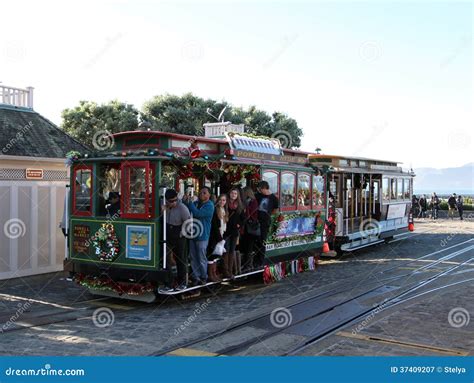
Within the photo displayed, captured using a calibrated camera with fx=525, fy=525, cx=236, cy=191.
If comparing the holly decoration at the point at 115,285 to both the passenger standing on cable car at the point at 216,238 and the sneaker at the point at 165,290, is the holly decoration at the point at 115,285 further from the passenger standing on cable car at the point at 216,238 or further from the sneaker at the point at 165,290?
the passenger standing on cable car at the point at 216,238

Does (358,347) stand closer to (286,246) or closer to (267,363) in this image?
(267,363)

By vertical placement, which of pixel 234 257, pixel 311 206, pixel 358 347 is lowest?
pixel 358 347

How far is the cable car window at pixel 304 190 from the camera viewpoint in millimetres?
13914

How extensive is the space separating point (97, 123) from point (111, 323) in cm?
2690

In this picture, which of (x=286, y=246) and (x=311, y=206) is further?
(x=311, y=206)

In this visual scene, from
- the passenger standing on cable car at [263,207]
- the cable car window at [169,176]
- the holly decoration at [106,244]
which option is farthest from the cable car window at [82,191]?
the passenger standing on cable car at [263,207]

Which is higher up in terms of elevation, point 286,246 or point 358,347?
point 286,246

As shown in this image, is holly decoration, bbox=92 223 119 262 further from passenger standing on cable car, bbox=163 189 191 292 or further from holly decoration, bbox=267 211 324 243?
holly decoration, bbox=267 211 324 243

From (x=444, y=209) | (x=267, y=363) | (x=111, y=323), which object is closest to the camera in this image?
(x=267, y=363)

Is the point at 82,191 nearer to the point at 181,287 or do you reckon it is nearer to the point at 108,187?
the point at 108,187

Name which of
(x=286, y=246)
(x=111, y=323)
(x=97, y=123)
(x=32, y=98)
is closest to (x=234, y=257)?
(x=286, y=246)

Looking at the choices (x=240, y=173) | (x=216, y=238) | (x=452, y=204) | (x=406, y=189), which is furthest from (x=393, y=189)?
(x=452, y=204)

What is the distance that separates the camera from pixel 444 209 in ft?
134

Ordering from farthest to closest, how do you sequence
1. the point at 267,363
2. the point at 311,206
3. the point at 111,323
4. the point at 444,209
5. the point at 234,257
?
the point at 444,209
the point at 311,206
the point at 234,257
the point at 111,323
the point at 267,363
